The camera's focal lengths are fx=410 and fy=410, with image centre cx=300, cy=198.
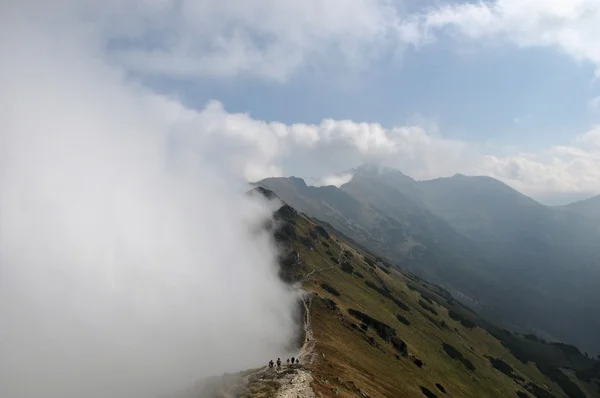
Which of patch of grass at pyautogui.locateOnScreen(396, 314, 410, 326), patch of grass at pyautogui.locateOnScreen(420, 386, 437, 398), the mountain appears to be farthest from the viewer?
patch of grass at pyautogui.locateOnScreen(396, 314, 410, 326)

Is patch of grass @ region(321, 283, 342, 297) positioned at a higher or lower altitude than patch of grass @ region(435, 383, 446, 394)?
higher

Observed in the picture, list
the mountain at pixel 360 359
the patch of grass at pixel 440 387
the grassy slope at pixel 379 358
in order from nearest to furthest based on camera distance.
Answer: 1. the mountain at pixel 360 359
2. the grassy slope at pixel 379 358
3. the patch of grass at pixel 440 387

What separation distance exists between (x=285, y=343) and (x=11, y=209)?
4445 inches

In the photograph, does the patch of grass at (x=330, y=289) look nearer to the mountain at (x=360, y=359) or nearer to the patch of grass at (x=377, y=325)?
the mountain at (x=360, y=359)

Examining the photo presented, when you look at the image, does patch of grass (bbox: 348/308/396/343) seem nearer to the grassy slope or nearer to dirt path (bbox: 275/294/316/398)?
the grassy slope

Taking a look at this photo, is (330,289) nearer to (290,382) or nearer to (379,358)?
(379,358)

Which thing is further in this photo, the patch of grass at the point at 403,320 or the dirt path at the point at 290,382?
the patch of grass at the point at 403,320

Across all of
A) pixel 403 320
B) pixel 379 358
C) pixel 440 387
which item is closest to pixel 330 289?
pixel 403 320

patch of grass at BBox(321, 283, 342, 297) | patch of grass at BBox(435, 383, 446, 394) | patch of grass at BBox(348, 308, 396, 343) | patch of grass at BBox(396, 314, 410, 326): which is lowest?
patch of grass at BBox(435, 383, 446, 394)

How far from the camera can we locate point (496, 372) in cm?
18675

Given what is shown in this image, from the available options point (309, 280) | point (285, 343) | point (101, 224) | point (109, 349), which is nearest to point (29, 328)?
point (109, 349)

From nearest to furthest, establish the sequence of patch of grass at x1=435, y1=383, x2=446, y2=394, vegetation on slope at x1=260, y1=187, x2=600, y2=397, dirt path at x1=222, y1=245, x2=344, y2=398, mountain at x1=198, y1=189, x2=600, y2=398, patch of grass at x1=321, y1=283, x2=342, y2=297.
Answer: dirt path at x1=222, y1=245, x2=344, y2=398 → mountain at x1=198, y1=189, x2=600, y2=398 → vegetation on slope at x1=260, y1=187, x2=600, y2=397 → patch of grass at x1=435, y1=383, x2=446, y2=394 → patch of grass at x1=321, y1=283, x2=342, y2=297

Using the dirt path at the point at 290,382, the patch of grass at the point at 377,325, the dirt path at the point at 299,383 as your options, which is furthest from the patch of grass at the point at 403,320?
the dirt path at the point at 290,382

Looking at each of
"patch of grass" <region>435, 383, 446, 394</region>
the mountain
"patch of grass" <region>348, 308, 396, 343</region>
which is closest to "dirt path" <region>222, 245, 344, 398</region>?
the mountain
